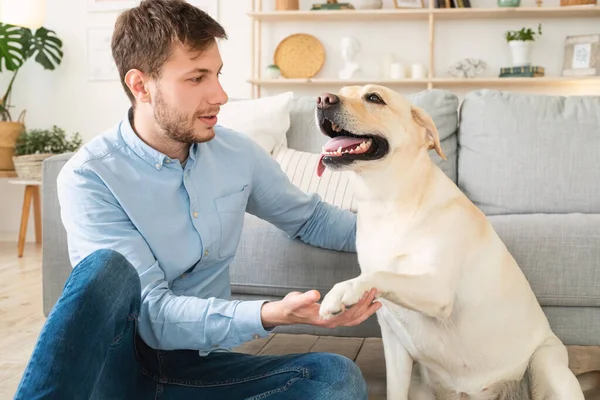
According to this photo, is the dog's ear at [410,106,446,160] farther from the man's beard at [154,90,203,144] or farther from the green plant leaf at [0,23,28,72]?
the green plant leaf at [0,23,28,72]

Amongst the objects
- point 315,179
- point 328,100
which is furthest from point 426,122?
point 315,179

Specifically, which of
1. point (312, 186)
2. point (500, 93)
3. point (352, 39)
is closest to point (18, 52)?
point (352, 39)

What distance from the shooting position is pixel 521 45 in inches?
178

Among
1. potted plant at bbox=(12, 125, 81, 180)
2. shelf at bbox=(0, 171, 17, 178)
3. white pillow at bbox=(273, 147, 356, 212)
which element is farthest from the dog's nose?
shelf at bbox=(0, 171, 17, 178)

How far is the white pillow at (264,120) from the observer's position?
8.69 feet

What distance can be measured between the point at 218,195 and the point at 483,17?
12.1 feet

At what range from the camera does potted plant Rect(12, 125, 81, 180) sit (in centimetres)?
438

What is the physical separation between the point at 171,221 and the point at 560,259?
3.65 feet

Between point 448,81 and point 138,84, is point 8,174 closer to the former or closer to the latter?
point 448,81

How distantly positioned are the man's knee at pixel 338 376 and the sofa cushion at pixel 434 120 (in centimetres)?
132

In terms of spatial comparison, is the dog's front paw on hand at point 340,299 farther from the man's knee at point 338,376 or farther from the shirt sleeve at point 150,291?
the man's knee at point 338,376

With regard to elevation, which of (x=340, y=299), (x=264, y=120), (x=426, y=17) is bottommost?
(x=340, y=299)

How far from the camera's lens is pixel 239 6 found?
4.94 m

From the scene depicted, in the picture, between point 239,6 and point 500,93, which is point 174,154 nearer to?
point 500,93
